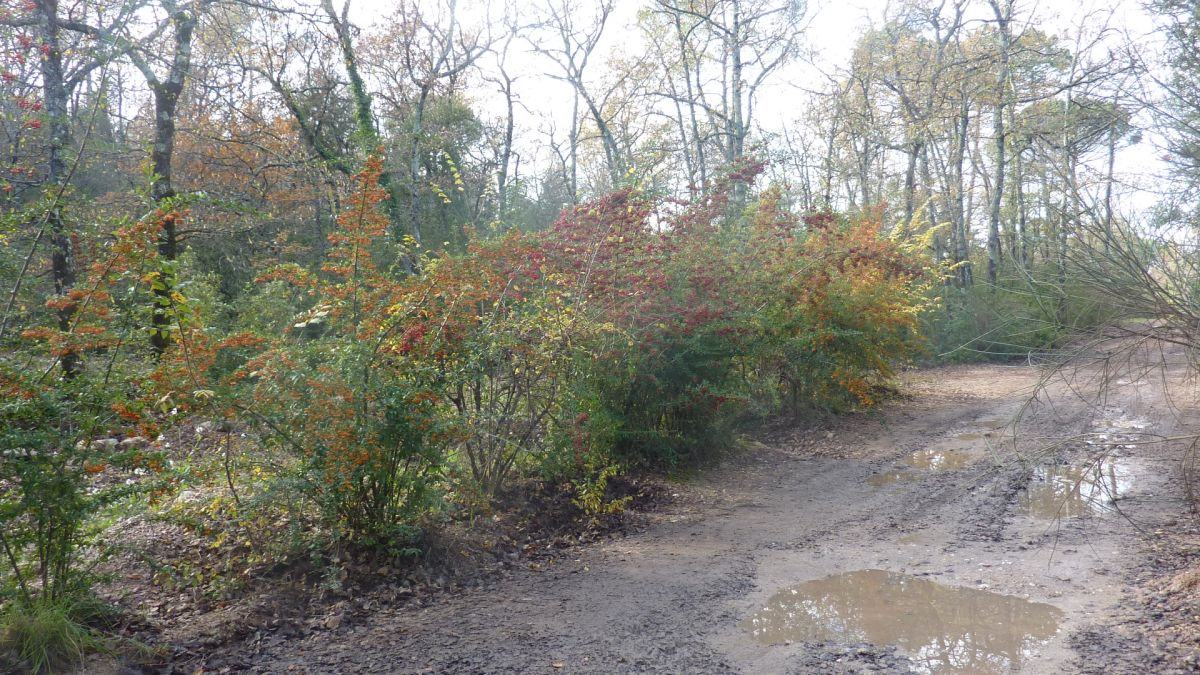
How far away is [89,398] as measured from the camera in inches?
159

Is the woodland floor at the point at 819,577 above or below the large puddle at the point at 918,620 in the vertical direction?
above

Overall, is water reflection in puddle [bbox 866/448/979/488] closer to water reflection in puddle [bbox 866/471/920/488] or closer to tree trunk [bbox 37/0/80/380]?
water reflection in puddle [bbox 866/471/920/488]

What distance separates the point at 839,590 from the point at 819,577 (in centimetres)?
30

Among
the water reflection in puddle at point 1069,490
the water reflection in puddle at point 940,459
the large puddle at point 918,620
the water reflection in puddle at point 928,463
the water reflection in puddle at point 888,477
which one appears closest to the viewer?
the large puddle at point 918,620

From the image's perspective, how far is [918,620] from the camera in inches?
185

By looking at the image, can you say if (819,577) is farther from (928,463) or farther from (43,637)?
(43,637)

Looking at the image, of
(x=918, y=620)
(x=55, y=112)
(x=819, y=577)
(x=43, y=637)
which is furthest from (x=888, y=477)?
(x=55, y=112)

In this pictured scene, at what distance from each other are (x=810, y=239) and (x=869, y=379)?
118 inches

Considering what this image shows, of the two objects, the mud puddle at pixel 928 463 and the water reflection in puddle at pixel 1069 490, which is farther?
the mud puddle at pixel 928 463

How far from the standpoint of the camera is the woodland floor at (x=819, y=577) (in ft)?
13.8

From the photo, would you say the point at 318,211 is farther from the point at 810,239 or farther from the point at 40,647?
the point at 40,647

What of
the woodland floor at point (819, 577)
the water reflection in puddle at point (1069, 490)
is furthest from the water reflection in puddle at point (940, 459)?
the water reflection in puddle at point (1069, 490)

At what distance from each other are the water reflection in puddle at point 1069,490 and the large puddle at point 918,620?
216cm

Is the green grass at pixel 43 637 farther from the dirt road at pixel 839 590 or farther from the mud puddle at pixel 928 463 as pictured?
the mud puddle at pixel 928 463
